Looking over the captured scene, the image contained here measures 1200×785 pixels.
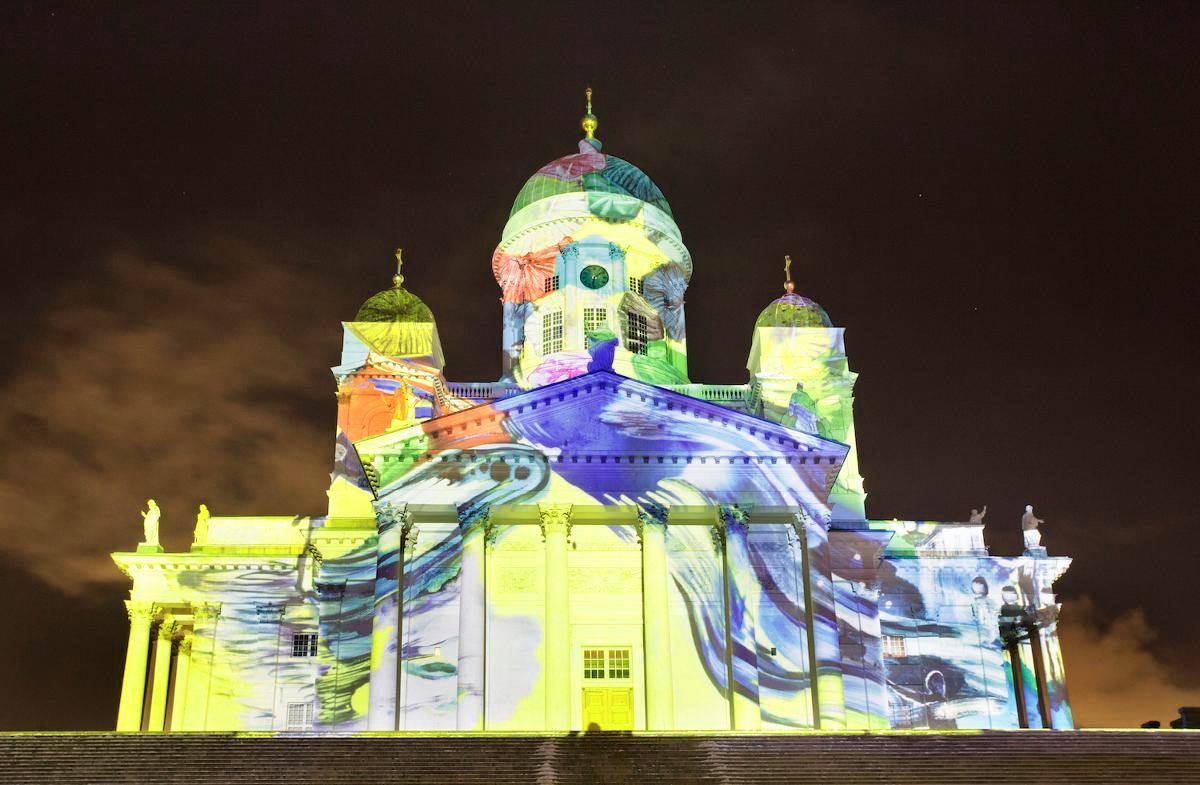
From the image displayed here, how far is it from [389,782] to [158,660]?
21.8 m

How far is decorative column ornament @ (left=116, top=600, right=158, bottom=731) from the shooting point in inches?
1507

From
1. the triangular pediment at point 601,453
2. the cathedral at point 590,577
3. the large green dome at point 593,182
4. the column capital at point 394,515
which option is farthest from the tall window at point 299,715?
→ the large green dome at point 593,182

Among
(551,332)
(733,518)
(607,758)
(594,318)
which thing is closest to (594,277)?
(594,318)

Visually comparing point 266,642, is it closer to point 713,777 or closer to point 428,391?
point 428,391

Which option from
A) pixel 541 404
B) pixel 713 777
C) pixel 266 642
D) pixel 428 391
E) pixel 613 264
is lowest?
pixel 713 777

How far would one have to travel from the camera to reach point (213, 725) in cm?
3891

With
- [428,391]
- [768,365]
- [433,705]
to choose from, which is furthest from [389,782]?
[768,365]

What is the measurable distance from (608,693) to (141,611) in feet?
51.8

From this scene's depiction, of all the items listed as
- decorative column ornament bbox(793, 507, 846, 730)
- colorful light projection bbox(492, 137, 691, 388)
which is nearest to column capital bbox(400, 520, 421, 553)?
decorative column ornament bbox(793, 507, 846, 730)

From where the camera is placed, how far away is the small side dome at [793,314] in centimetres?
4625

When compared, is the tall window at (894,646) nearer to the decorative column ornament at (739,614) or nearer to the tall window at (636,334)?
the decorative column ornament at (739,614)

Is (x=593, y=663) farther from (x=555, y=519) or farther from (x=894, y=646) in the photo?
(x=894, y=646)

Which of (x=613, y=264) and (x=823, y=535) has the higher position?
(x=613, y=264)

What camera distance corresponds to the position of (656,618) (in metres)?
32.1
